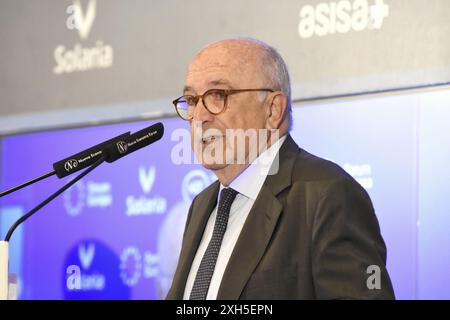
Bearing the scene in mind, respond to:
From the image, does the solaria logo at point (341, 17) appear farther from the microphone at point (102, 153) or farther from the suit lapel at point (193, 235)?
the microphone at point (102, 153)

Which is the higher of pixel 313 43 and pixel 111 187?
pixel 313 43

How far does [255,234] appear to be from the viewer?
8.05 feet

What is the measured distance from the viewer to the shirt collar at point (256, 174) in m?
2.66

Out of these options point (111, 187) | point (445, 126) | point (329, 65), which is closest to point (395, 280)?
point (445, 126)

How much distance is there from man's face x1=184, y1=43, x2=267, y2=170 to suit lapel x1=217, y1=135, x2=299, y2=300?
202 mm

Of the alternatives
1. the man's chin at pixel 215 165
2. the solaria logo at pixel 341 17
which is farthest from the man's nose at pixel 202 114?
the solaria logo at pixel 341 17

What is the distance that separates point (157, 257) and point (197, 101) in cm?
170

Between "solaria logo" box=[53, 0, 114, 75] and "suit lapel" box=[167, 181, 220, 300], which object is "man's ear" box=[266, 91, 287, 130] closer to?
"suit lapel" box=[167, 181, 220, 300]

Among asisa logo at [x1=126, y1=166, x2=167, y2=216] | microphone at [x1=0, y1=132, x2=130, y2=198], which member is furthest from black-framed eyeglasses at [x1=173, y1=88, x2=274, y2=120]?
asisa logo at [x1=126, y1=166, x2=167, y2=216]

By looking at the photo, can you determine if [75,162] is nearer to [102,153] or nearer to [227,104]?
[102,153]

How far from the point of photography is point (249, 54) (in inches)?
108

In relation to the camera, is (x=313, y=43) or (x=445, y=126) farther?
(x=313, y=43)

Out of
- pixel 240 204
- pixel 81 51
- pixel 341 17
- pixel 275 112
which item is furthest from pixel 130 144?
pixel 81 51
